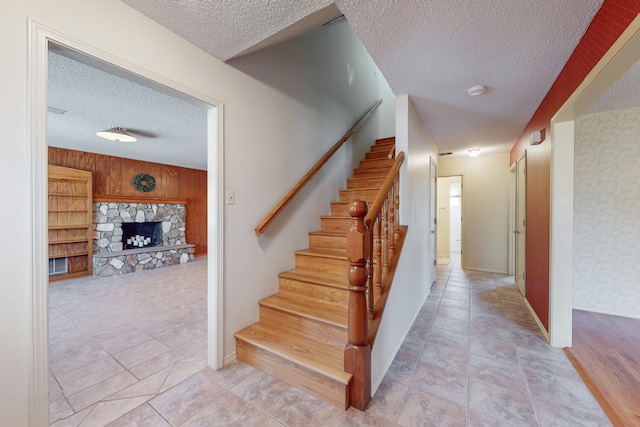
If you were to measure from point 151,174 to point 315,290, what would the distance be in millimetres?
5416

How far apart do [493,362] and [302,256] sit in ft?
5.79

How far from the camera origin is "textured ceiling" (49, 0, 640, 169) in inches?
55.1

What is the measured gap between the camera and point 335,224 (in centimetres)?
282

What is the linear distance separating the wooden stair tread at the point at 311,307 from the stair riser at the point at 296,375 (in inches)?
12.7

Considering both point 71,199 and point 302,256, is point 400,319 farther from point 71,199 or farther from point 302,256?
point 71,199

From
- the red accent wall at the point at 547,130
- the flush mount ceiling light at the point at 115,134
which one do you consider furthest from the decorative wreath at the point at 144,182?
the red accent wall at the point at 547,130

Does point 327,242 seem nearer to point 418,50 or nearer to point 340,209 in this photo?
point 340,209

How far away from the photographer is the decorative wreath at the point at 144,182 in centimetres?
536

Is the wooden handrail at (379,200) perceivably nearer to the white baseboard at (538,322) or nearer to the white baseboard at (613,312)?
the white baseboard at (538,322)

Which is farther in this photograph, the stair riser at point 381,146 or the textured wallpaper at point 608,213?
the stair riser at point 381,146

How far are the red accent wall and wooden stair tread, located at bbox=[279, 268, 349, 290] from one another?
195 cm

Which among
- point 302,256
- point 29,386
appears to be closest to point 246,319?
point 302,256

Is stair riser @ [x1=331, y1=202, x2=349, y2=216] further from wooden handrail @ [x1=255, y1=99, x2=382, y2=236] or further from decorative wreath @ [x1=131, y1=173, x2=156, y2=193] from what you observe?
decorative wreath @ [x1=131, y1=173, x2=156, y2=193]

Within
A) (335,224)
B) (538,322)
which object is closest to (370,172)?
(335,224)
